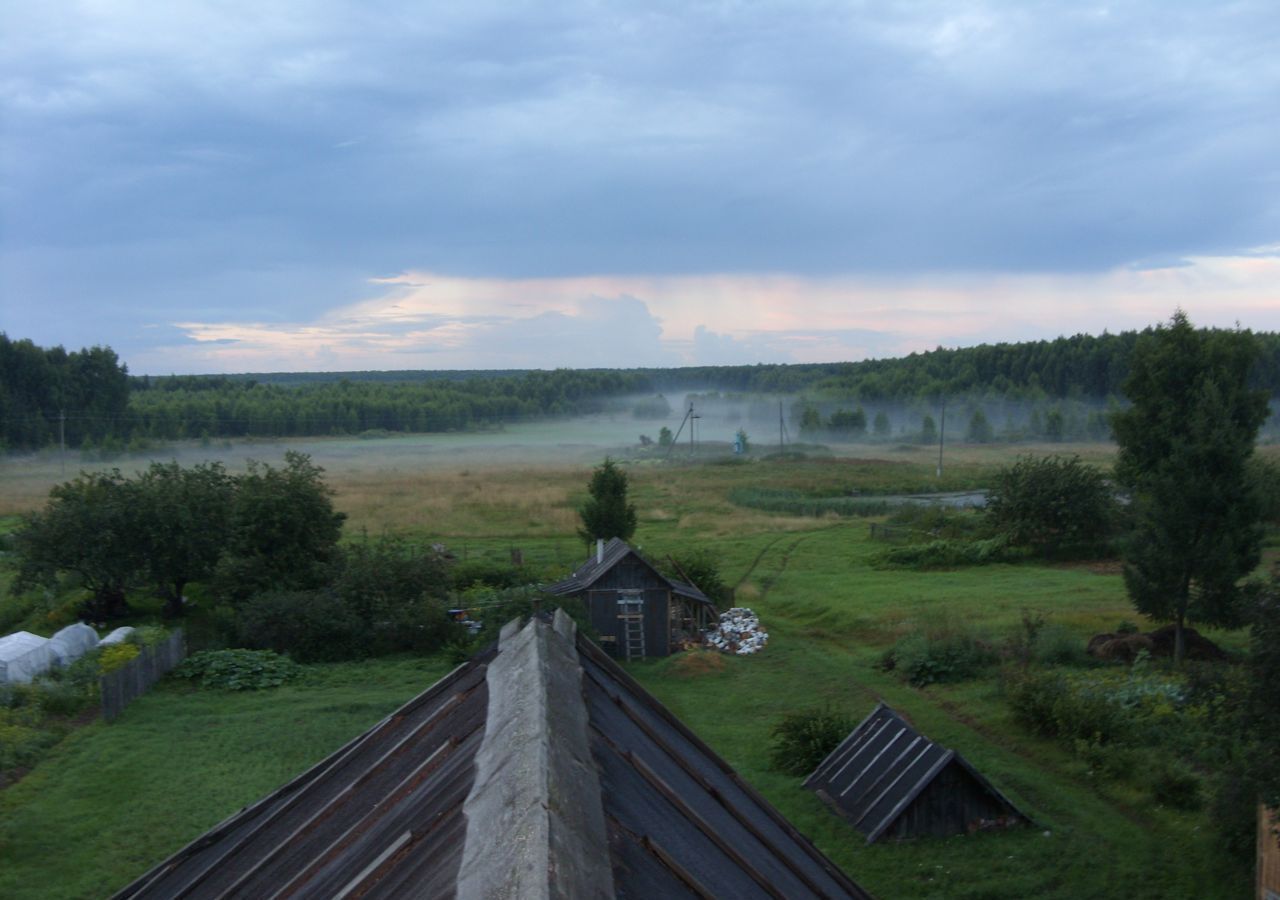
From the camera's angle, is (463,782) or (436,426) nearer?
(463,782)

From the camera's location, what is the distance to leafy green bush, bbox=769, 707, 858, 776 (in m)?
20.2

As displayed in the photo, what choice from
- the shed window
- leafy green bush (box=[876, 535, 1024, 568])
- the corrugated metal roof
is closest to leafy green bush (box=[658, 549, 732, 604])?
the corrugated metal roof

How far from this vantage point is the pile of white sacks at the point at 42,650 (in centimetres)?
2567

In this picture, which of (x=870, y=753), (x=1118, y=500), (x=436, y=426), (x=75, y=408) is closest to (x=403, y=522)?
(x=1118, y=500)

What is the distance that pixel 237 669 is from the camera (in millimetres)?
28766

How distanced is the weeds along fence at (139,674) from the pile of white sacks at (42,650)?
1.86 metres

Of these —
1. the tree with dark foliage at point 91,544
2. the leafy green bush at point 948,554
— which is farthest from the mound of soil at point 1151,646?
the tree with dark foliage at point 91,544

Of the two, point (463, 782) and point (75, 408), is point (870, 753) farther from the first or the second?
point (75, 408)

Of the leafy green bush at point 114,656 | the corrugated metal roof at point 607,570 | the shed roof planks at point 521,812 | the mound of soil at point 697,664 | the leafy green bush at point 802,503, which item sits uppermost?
the shed roof planks at point 521,812

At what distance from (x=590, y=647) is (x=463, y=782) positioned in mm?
1832

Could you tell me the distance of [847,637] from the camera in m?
31.5

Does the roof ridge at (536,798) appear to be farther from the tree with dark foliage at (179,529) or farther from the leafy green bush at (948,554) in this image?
the leafy green bush at (948,554)

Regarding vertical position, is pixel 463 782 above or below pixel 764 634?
above

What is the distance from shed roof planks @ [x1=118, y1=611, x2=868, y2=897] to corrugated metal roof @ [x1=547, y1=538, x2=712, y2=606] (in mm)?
25675
